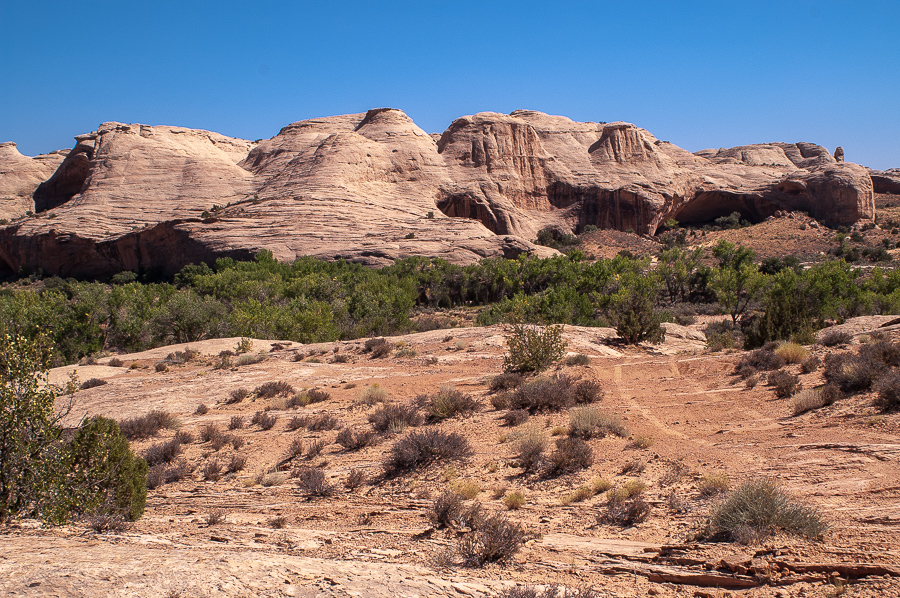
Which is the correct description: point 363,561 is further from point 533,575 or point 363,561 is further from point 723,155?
point 723,155

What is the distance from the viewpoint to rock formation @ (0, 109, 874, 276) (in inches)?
1908

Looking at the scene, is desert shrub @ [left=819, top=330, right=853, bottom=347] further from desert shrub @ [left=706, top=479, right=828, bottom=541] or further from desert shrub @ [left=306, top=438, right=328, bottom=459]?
desert shrub @ [left=306, top=438, right=328, bottom=459]

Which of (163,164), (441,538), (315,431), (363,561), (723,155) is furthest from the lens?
(723,155)

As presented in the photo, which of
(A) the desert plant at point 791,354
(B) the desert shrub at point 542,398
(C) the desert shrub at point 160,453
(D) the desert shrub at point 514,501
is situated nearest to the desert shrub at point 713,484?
(D) the desert shrub at point 514,501

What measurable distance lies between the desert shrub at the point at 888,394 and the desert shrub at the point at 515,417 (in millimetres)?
5402

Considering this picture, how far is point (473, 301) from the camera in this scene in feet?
131

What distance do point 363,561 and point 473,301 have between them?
35060 mm

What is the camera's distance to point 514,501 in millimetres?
6398

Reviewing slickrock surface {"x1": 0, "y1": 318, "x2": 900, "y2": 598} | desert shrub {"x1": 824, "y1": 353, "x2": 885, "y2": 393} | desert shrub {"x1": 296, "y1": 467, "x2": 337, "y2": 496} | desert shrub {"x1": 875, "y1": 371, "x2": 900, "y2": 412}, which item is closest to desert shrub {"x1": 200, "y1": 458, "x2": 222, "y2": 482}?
slickrock surface {"x1": 0, "y1": 318, "x2": 900, "y2": 598}

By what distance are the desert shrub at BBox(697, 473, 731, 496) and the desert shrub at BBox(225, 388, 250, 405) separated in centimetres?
1043

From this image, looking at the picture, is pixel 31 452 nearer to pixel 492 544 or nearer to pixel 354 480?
pixel 354 480

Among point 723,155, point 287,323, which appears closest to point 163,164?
point 287,323

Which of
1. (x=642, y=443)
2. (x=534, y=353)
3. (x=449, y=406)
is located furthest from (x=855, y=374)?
(x=449, y=406)

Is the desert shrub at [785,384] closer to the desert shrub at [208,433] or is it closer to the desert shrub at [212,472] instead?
the desert shrub at [212,472]
